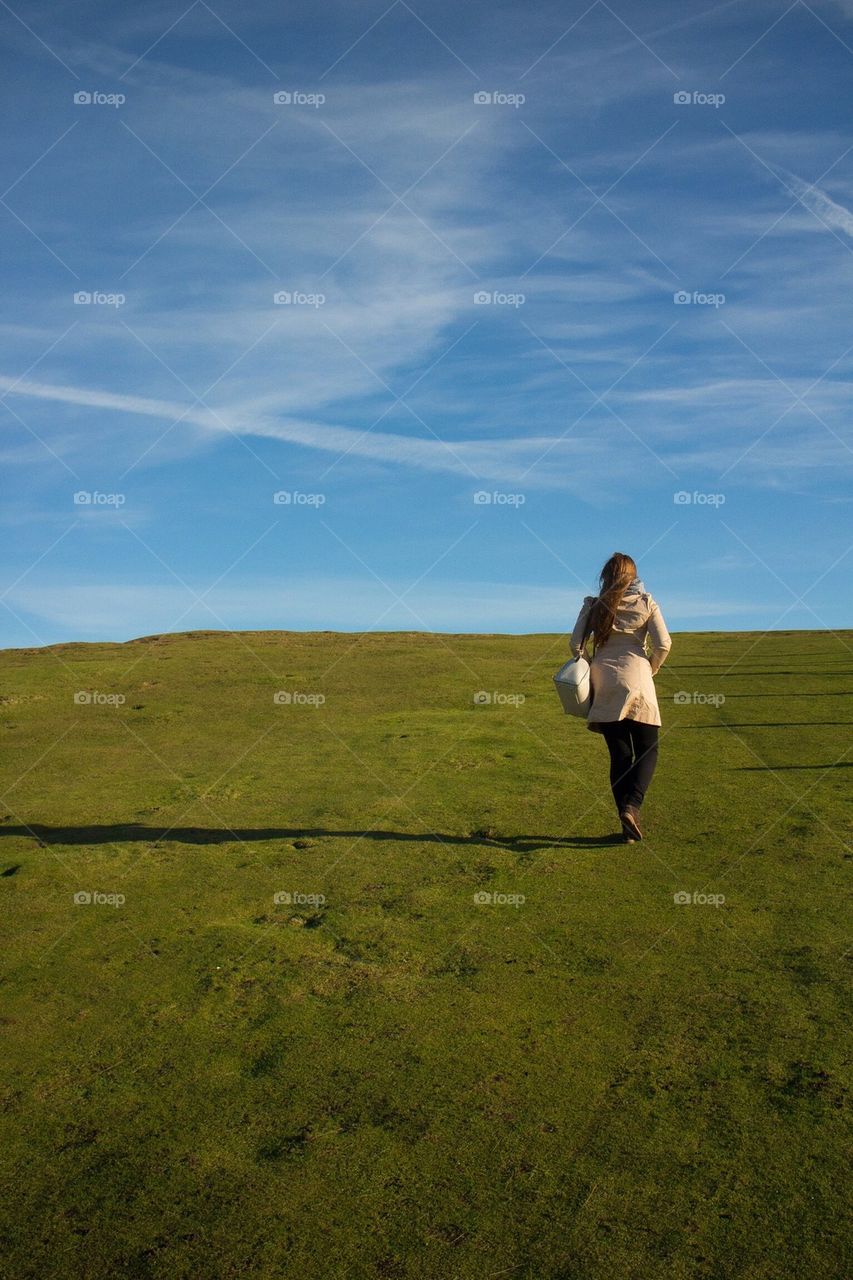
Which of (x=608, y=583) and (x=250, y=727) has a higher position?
(x=608, y=583)

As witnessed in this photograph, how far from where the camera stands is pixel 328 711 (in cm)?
1952

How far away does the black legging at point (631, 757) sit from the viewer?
9656 mm

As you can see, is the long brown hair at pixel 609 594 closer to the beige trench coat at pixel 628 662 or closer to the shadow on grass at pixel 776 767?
the beige trench coat at pixel 628 662

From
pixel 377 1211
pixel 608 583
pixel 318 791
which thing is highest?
pixel 608 583

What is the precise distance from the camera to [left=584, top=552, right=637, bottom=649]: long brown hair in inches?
396

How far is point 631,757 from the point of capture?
1002cm

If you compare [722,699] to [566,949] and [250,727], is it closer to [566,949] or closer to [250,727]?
[250,727]

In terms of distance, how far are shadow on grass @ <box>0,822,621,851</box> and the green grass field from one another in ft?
0.20

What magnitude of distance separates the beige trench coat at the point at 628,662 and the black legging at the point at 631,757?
0.11m

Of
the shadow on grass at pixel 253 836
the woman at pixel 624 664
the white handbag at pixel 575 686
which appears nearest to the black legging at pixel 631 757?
the woman at pixel 624 664

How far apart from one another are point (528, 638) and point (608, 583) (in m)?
29.5

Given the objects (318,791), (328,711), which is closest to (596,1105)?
(318,791)

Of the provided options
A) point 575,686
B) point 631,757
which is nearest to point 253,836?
point 575,686

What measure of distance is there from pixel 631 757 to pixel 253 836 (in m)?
3.80
